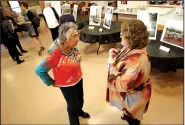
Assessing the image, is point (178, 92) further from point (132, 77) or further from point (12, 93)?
point (12, 93)

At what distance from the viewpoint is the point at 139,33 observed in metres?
1.41

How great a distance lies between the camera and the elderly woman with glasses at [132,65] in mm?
1417

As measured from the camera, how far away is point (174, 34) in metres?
2.86

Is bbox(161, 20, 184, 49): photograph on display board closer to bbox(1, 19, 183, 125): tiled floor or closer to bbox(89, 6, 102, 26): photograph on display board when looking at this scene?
bbox(1, 19, 183, 125): tiled floor

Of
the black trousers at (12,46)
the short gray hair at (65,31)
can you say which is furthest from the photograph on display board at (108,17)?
the short gray hair at (65,31)

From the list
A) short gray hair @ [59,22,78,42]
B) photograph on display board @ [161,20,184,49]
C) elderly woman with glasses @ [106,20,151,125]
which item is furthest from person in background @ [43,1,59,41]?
elderly woman with glasses @ [106,20,151,125]

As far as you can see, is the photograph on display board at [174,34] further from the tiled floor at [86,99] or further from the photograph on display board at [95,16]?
the photograph on display board at [95,16]

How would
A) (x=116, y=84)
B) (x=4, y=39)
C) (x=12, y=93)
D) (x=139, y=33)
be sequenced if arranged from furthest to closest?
(x=4, y=39), (x=12, y=93), (x=116, y=84), (x=139, y=33)

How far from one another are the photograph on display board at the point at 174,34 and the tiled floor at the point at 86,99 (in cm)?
74

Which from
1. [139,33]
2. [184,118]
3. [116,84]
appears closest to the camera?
[139,33]

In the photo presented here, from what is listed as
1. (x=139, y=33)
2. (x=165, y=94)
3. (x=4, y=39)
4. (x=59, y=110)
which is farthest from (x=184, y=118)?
(x=4, y=39)

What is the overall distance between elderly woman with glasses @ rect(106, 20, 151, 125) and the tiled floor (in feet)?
3.17

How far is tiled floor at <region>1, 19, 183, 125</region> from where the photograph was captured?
2.56 m

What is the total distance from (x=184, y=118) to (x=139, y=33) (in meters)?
1.62
